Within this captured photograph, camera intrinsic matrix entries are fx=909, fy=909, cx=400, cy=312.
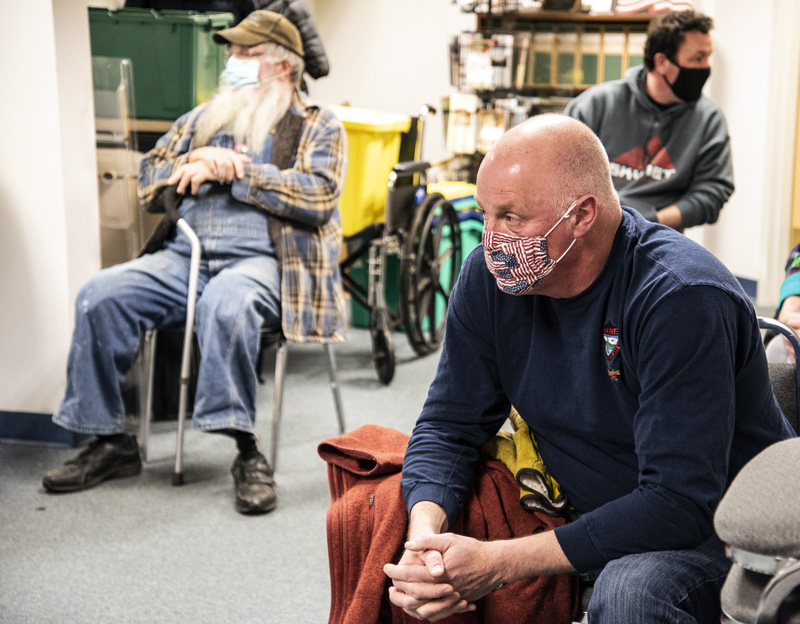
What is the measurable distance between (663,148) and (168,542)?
2.08 m

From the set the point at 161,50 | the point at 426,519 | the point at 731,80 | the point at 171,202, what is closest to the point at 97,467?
the point at 171,202

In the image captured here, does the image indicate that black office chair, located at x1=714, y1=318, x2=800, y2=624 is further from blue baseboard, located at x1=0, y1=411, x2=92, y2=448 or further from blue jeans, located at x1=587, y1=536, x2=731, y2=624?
blue baseboard, located at x1=0, y1=411, x2=92, y2=448

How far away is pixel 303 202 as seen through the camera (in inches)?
113

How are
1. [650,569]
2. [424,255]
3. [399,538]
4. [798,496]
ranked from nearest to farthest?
1. [798,496]
2. [650,569]
3. [399,538]
4. [424,255]

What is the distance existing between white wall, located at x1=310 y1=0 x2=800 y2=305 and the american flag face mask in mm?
4452

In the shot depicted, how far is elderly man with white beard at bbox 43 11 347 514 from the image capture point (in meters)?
2.63

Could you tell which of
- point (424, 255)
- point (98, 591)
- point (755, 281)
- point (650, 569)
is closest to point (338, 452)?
point (650, 569)

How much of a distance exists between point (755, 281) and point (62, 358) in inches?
163

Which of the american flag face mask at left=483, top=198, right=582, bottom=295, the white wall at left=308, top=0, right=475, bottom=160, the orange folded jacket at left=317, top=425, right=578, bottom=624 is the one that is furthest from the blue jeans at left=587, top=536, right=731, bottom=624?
the white wall at left=308, top=0, right=475, bottom=160

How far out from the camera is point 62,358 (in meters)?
3.00

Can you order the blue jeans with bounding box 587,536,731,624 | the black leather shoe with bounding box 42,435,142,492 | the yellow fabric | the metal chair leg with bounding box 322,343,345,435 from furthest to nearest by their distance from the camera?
1. the metal chair leg with bounding box 322,343,345,435
2. the black leather shoe with bounding box 42,435,142,492
3. the yellow fabric
4. the blue jeans with bounding box 587,536,731,624

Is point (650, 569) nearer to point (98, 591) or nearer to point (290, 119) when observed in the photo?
point (98, 591)

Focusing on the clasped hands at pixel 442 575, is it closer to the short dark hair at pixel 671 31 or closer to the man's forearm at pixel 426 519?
the man's forearm at pixel 426 519

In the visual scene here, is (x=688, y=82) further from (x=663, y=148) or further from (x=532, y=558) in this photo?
(x=532, y=558)
